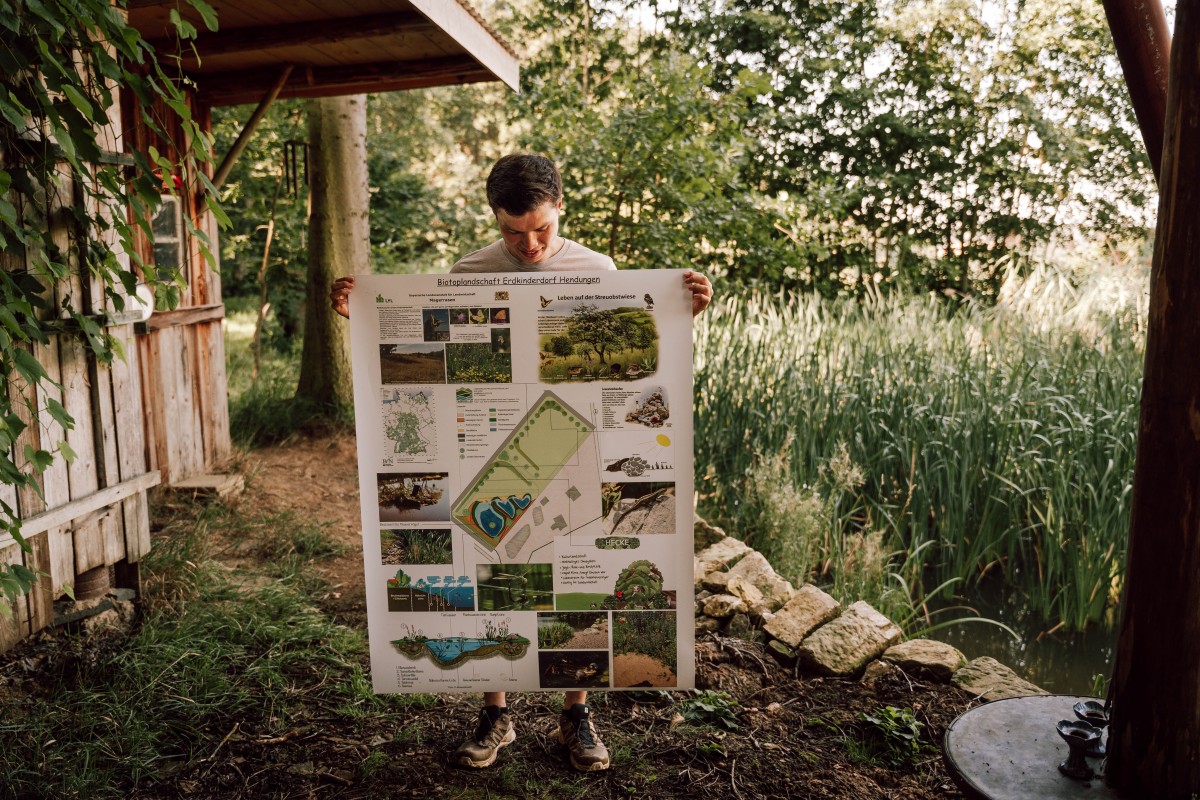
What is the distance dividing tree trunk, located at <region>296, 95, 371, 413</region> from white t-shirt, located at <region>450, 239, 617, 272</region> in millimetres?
4227

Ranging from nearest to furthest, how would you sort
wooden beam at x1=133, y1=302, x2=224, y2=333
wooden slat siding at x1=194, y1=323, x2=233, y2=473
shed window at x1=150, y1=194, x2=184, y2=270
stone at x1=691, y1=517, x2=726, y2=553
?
stone at x1=691, y1=517, x2=726, y2=553, wooden beam at x1=133, y1=302, x2=224, y2=333, shed window at x1=150, y1=194, x2=184, y2=270, wooden slat siding at x1=194, y1=323, x2=233, y2=473

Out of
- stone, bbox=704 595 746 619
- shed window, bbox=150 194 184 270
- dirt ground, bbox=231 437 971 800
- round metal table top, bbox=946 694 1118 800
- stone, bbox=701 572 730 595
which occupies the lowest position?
dirt ground, bbox=231 437 971 800

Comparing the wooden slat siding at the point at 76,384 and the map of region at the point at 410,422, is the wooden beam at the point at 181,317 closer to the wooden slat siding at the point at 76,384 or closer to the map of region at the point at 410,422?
the wooden slat siding at the point at 76,384

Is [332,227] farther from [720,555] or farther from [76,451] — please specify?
[720,555]

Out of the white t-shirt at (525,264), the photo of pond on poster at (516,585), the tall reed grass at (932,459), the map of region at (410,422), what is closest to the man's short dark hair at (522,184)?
the white t-shirt at (525,264)

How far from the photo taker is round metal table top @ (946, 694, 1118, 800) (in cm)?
197

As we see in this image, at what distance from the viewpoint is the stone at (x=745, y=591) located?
12.1 feet

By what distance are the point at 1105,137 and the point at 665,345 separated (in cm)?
1420

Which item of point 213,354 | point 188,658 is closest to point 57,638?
point 188,658

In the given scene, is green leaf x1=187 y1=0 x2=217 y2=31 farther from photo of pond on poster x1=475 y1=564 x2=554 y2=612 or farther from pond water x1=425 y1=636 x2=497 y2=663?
pond water x1=425 y1=636 x2=497 y2=663

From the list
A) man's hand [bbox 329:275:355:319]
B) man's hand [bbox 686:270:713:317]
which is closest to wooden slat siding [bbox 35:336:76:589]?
man's hand [bbox 329:275:355:319]

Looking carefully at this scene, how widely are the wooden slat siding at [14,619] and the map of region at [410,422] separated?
1395 mm

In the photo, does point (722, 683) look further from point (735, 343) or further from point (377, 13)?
point (377, 13)

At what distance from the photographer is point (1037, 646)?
4.29 metres
